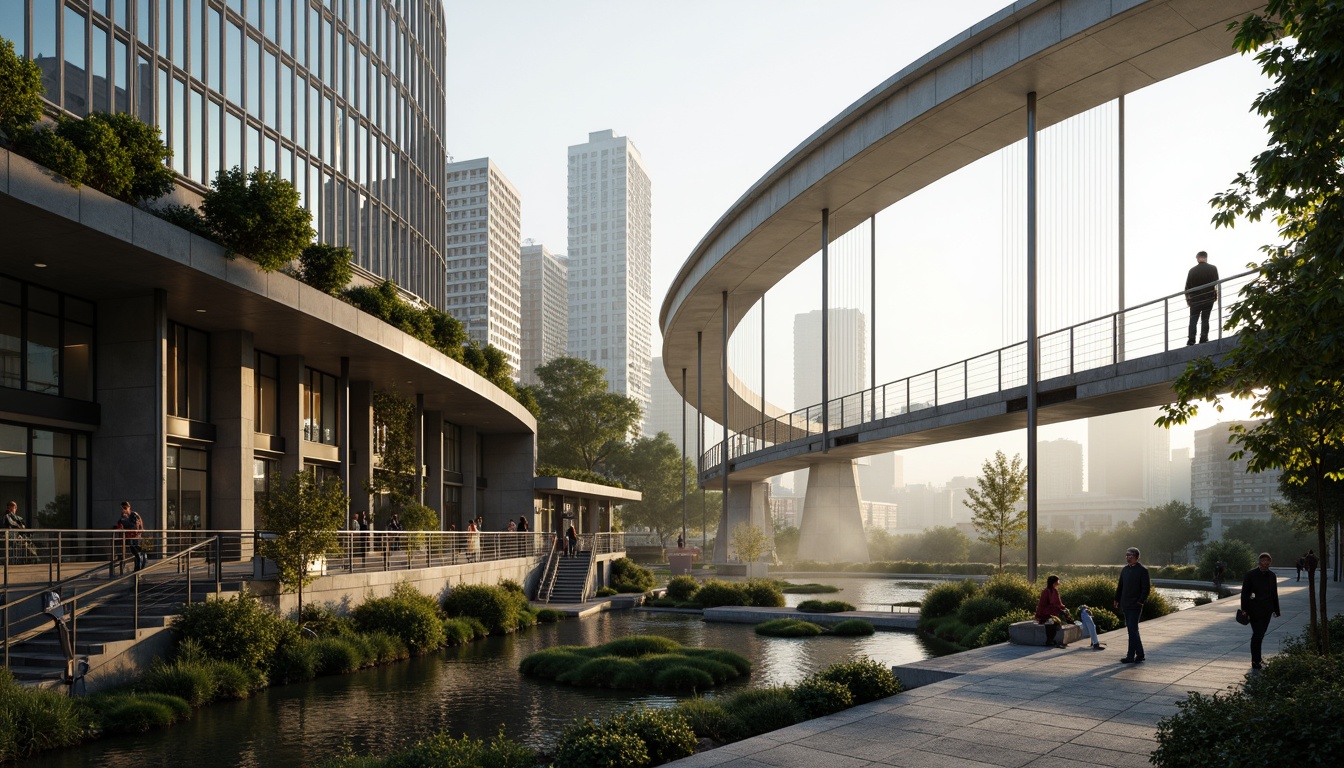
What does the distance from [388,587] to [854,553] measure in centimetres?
3591

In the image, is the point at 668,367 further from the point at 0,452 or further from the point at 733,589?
the point at 0,452

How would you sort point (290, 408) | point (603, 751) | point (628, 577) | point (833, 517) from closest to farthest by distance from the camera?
point (603, 751), point (290, 408), point (628, 577), point (833, 517)

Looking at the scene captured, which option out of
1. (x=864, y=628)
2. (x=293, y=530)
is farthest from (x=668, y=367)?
(x=293, y=530)

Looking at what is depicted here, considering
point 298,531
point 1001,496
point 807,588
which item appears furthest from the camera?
point 807,588

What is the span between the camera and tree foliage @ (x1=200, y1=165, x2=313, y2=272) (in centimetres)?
2178

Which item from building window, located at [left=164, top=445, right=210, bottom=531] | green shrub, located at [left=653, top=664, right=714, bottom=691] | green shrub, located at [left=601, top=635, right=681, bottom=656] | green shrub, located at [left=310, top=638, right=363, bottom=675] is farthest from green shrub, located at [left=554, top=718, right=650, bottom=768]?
building window, located at [left=164, top=445, right=210, bottom=531]

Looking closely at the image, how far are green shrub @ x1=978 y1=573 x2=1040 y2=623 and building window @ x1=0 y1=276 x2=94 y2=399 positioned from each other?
69.1 feet

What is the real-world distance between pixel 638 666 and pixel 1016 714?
8.88 m

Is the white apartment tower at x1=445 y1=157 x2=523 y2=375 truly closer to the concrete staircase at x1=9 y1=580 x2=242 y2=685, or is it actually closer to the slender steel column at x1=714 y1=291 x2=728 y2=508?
the slender steel column at x1=714 y1=291 x2=728 y2=508

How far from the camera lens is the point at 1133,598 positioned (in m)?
14.6

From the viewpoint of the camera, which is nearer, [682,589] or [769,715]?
[769,715]

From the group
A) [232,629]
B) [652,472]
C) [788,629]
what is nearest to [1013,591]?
[788,629]

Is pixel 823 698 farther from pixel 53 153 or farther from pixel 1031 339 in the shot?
pixel 1031 339

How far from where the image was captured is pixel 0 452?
21203 mm
